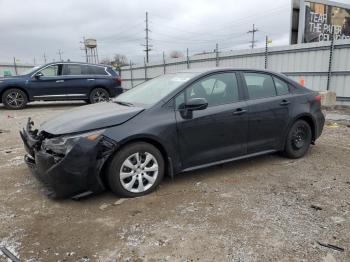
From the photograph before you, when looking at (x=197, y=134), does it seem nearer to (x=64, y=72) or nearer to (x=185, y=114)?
(x=185, y=114)

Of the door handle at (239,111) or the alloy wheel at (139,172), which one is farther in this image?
the door handle at (239,111)

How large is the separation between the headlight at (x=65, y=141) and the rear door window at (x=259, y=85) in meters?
2.26

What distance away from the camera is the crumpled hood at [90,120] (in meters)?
3.64

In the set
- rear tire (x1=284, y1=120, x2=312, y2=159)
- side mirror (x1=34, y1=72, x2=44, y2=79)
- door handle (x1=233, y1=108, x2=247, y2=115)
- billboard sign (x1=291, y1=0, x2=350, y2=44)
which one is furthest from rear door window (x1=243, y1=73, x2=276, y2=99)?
billboard sign (x1=291, y1=0, x2=350, y2=44)

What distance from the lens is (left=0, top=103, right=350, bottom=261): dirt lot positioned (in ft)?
9.05

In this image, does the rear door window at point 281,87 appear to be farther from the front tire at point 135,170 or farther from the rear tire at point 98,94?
the rear tire at point 98,94

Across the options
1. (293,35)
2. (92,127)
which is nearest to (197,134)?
(92,127)

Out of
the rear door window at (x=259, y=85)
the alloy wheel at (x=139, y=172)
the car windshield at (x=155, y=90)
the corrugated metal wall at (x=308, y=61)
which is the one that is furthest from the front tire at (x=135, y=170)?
the corrugated metal wall at (x=308, y=61)

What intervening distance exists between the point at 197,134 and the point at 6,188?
8.29 feet

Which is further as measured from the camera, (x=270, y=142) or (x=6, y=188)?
(x=270, y=142)

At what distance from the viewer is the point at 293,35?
585 inches

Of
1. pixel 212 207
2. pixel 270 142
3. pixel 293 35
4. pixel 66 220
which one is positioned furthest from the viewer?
pixel 293 35

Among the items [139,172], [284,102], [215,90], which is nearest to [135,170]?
[139,172]

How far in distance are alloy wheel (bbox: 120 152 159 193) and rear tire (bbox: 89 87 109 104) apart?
9165mm
